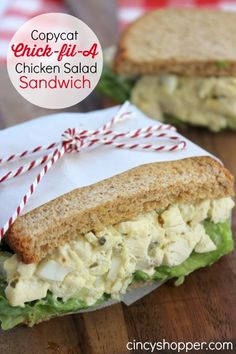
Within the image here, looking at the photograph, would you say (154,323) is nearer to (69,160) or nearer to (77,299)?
(77,299)

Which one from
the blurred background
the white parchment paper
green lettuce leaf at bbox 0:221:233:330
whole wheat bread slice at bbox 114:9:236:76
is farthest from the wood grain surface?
the blurred background

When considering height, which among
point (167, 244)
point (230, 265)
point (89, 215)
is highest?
point (89, 215)

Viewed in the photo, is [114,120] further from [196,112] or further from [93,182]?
[196,112]

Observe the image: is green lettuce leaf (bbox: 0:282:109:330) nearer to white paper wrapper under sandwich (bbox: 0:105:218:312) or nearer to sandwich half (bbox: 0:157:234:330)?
sandwich half (bbox: 0:157:234:330)

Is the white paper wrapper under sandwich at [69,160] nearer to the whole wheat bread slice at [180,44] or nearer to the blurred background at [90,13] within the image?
the whole wheat bread slice at [180,44]

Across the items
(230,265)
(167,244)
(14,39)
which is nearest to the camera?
Result: (167,244)

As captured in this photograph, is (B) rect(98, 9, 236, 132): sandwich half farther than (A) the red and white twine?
Yes

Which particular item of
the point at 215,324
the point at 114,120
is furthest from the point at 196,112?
the point at 215,324
